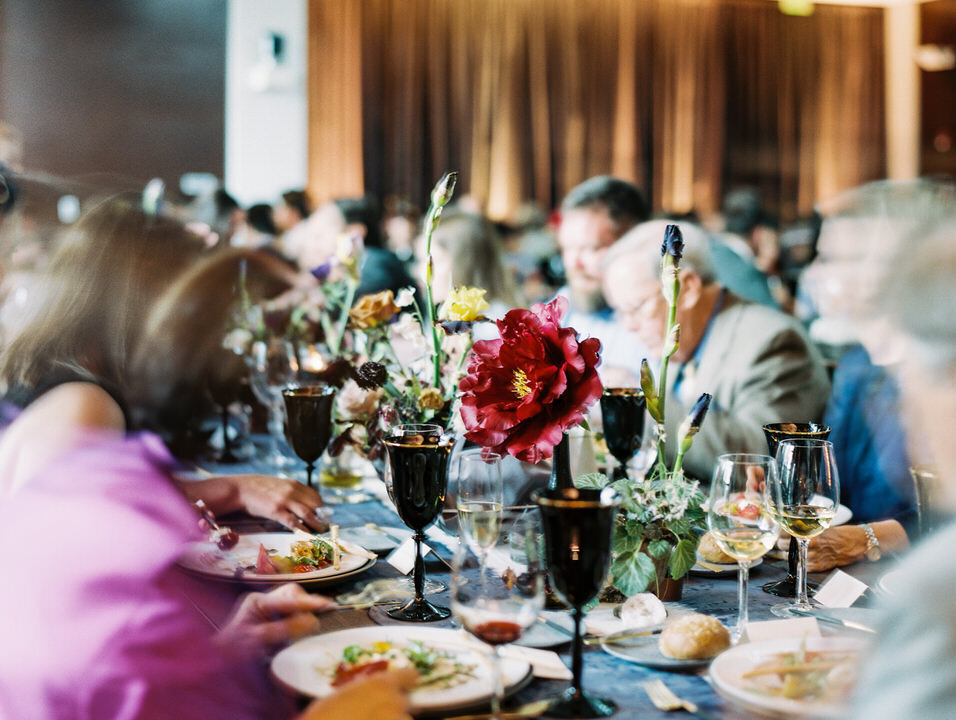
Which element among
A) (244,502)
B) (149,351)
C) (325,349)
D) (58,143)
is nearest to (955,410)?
(244,502)

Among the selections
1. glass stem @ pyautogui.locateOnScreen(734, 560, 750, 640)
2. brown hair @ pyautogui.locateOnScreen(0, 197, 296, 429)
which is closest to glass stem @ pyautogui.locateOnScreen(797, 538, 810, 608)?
glass stem @ pyautogui.locateOnScreen(734, 560, 750, 640)

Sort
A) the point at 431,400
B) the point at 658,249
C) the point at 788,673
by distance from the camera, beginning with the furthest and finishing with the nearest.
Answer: the point at 658,249 → the point at 431,400 → the point at 788,673

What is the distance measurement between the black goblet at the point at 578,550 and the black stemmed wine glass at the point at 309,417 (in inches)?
33.6

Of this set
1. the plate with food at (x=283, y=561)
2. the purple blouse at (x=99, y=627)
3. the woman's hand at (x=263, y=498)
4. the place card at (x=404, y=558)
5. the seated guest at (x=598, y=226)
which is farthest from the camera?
the seated guest at (x=598, y=226)

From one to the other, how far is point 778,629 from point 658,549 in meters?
0.18

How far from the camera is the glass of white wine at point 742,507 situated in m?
1.12

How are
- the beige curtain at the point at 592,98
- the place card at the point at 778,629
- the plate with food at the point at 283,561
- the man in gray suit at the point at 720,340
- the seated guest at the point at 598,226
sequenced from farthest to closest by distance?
the beige curtain at the point at 592,98, the seated guest at the point at 598,226, the man in gray suit at the point at 720,340, the plate with food at the point at 283,561, the place card at the point at 778,629

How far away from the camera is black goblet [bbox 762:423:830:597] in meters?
1.33

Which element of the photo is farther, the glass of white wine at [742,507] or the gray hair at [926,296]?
the glass of white wine at [742,507]

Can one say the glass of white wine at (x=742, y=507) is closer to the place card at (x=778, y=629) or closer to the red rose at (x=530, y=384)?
the place card at (x=778, y=629)

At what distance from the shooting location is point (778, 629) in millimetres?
1086

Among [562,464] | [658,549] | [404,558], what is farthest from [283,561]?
[658,549]

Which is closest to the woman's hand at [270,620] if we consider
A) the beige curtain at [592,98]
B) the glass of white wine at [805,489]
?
the glass of white wine at [805,489]

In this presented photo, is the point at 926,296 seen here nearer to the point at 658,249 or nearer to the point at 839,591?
the point at 839,591
